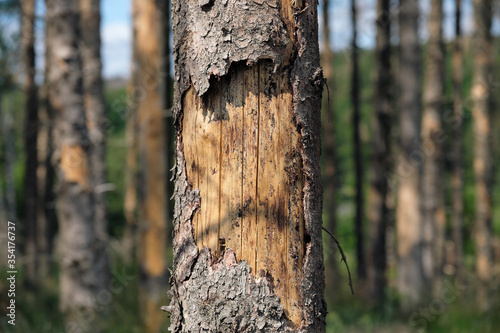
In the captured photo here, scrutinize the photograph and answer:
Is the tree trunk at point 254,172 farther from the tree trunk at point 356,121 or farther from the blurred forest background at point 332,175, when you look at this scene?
the tree trunk at point 356,121

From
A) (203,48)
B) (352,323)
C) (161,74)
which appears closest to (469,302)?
(352,323)

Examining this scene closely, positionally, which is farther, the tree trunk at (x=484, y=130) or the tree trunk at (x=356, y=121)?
the tree trunk at (x=356, y=121)

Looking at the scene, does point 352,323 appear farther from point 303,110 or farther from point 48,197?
point 48,197

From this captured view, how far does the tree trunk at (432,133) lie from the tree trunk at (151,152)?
450 centimetres

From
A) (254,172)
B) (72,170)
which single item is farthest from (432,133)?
(254,172)

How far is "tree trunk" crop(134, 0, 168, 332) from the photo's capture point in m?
5.48

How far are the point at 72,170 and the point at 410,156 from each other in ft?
16.0

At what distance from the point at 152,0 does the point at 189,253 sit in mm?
4671

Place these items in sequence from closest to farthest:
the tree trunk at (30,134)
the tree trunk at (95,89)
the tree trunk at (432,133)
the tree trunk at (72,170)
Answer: the tree trunk at (72,170) < the tree trunk at (432,133) < the tree trunk at (95,89) < the tree trunk at (30,134)

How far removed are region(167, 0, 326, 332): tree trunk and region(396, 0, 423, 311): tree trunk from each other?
5.87 m

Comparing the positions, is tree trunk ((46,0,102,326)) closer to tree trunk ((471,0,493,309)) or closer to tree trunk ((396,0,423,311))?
tree trunk ((396,0,423,311))

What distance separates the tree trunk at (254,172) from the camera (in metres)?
1.44

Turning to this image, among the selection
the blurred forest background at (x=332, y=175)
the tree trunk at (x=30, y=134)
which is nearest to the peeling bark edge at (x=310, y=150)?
the blurred forest background at (x=332, y=175)

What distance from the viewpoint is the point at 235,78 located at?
58.0 inches
